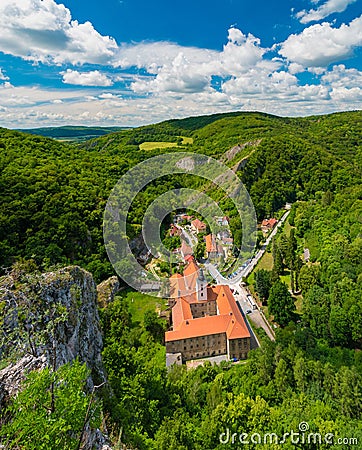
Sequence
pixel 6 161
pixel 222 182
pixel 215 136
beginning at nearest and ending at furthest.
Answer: pixel 6 161 → pixel 222 182 → pixel 215 136

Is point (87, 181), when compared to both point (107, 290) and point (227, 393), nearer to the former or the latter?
point (107, 290)

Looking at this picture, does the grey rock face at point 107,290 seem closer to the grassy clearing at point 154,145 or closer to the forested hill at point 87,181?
the forested hill at point 87,181

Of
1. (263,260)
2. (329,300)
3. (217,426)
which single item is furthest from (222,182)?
(217,426)

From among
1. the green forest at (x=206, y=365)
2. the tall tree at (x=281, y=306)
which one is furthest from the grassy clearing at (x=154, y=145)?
the tall tree at (x=281, y=306)

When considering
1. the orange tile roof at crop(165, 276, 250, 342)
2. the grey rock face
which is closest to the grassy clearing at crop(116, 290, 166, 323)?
the grey rock face

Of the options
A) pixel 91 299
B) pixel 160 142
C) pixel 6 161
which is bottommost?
pixel 91 299

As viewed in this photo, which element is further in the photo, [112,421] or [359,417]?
[359,417]

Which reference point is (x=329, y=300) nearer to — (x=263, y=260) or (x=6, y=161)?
(x=263, y=260)
